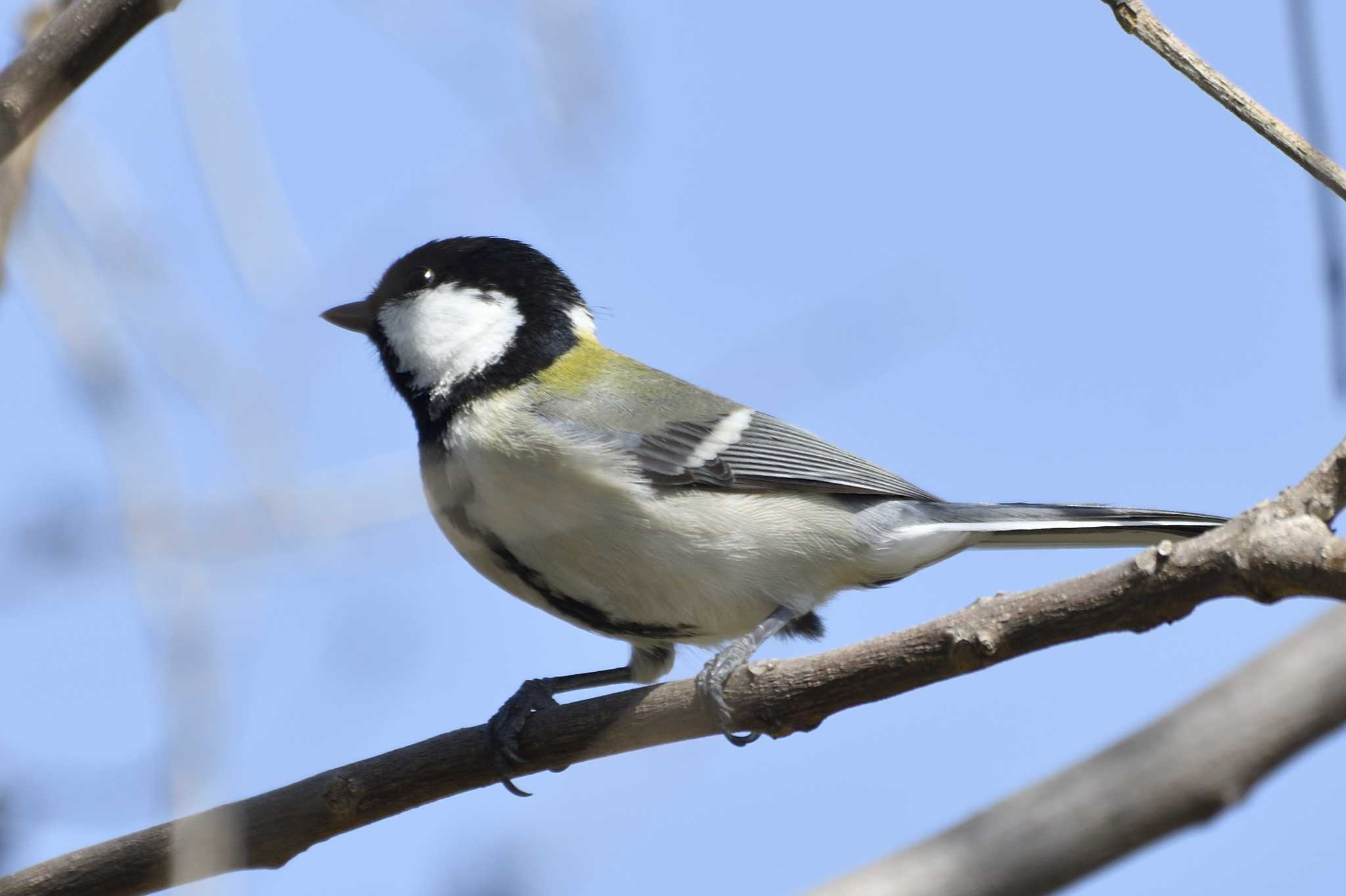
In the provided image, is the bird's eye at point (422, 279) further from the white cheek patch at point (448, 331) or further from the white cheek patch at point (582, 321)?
the white cheek patch at point (582, 321)

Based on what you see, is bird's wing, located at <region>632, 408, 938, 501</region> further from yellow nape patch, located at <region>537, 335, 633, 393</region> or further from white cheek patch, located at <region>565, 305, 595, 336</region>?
white cheek patch, located at <region>565, 305, 595, 336</region>

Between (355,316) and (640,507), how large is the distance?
1.31 m

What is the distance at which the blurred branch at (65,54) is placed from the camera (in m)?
2.35

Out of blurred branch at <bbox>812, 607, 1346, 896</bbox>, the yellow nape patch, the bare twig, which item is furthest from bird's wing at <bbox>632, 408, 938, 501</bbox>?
blurred branch at <bbox>812, 607, 1346, 896</bbox>

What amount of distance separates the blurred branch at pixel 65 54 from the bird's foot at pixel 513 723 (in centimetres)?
166

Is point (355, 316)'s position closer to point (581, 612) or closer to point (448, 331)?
point (448, 331)

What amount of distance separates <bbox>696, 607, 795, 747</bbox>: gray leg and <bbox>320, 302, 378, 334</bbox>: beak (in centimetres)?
159

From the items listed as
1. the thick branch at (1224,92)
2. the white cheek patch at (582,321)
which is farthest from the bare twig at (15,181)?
the thick branch at (1224,92)

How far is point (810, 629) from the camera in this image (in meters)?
3.94

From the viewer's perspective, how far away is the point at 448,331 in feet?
13.5

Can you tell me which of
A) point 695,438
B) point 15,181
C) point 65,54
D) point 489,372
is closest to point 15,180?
point 15,181

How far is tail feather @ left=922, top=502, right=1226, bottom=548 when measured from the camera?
3.31 metres

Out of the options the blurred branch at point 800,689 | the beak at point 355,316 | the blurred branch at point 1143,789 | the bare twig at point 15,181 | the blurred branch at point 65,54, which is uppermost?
the beak at point 355,316

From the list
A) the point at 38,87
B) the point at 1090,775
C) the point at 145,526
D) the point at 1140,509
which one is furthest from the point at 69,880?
the point at 1140,509
